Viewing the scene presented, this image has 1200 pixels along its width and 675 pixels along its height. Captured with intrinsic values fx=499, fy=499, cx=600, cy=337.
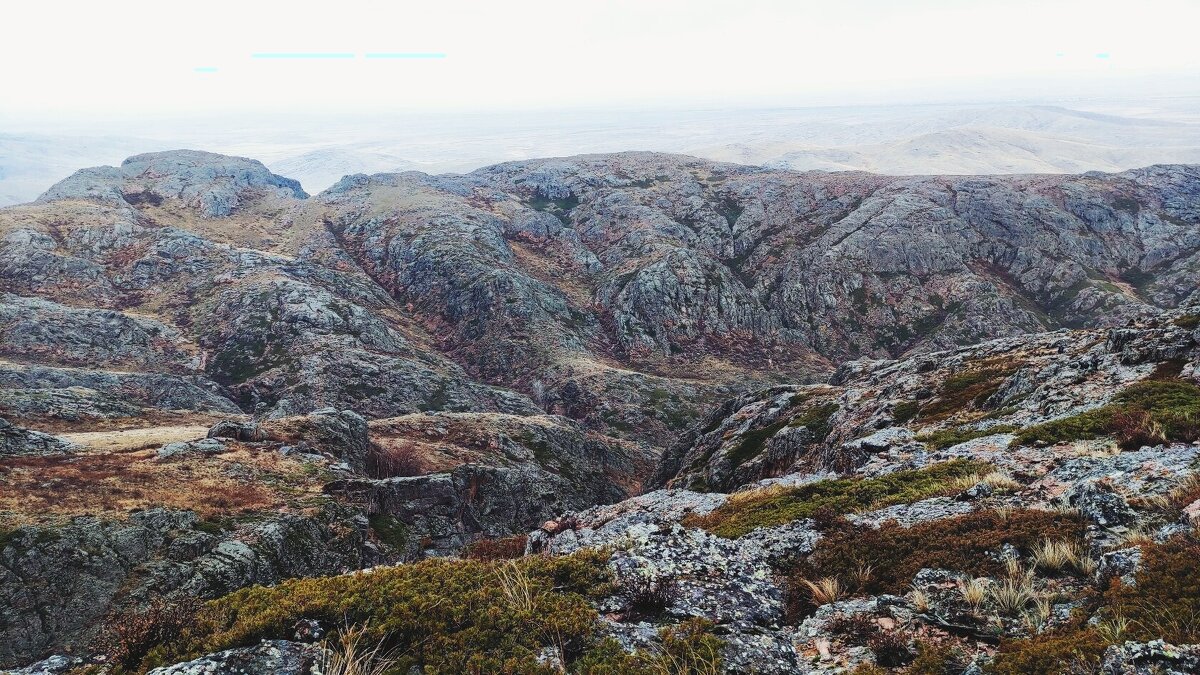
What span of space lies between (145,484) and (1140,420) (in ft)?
166

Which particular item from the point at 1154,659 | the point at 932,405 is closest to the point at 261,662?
the point at 1154,659

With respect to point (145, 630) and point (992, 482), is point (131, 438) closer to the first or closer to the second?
point (145, 630)

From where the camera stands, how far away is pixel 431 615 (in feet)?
27.0

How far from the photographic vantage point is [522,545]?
17750mm

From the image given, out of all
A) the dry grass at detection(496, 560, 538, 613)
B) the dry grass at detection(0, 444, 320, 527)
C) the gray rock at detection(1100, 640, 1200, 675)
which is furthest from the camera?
the dry grass at detection(0, 444, 320, 527)

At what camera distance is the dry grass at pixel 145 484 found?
2817 cm

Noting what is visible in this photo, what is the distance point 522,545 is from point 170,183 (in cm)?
17163

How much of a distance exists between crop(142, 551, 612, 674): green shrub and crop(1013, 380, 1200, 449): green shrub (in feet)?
60.7

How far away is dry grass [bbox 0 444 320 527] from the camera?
28.2 meters

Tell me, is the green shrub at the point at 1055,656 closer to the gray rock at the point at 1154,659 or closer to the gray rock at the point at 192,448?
the gray rock at the point at 1154,659

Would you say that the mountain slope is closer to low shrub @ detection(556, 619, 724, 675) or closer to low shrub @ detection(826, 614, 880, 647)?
low shrub @ detection(826, 614, 880, 647)

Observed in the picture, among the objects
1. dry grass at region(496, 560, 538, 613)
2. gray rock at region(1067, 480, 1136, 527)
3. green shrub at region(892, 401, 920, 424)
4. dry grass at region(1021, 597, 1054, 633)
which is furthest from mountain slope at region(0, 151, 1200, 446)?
dry grass at region(1021, 597, 1054, 633)

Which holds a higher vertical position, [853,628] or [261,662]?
[261,662]

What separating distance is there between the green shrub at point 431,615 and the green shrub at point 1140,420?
18.5 meters
